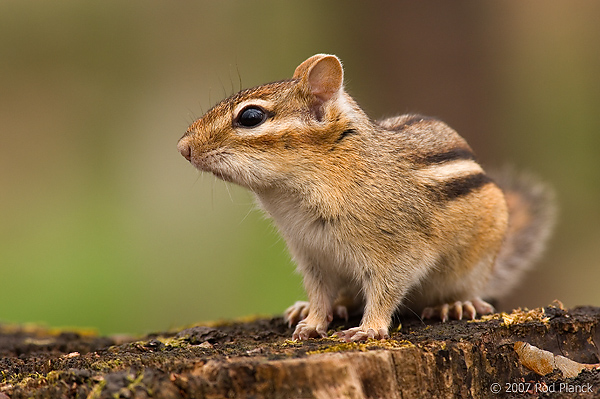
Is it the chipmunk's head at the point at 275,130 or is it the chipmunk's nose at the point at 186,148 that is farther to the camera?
the chipmunk's nose at the point at 186,148

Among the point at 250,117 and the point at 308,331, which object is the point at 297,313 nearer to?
the point at 308,331

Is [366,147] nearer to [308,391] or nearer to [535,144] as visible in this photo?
[308,391]

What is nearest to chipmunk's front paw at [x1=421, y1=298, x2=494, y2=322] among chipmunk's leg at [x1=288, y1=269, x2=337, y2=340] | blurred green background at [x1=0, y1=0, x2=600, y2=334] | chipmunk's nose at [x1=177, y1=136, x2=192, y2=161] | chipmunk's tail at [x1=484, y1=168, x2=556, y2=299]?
chipmunk's leg at [x1=288, y1=269, x2=337, y2=340]

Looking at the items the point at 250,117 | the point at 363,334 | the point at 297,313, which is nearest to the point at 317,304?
the point at 297,313

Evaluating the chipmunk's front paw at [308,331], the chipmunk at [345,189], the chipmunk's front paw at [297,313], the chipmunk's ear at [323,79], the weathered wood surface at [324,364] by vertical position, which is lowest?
the weathered wood surface at [324,364]

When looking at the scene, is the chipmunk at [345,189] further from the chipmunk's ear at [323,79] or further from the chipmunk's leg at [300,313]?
the chipmunk's leg at [300,313]

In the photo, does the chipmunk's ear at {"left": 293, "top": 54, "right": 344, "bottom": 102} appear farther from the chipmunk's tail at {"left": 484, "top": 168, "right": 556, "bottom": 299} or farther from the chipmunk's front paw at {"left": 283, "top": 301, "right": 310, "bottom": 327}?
the chipmunk's tail at {"left": 484, "top": 168, "right": 556, "bottom": 299}

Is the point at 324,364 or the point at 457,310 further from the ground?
the point at 457,310

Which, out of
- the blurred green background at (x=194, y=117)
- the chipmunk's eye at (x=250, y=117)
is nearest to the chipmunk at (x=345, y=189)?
the chipmunk's eye at (x=250, y=117)
